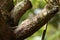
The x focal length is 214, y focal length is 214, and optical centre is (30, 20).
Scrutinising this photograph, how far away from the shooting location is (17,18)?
1.42m

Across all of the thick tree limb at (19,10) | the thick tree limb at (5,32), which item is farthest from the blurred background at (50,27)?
the thick tree limb at (5,32)

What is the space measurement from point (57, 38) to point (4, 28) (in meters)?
1.00

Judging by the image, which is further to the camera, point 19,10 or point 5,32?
point 19,10

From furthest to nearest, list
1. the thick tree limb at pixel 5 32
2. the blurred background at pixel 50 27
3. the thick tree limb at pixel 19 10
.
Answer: the blurred background at pixel 50 27
the thick tree limb at pixel 19 10
the thick tree limb at pixel 5 32

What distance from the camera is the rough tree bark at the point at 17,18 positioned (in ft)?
4.24

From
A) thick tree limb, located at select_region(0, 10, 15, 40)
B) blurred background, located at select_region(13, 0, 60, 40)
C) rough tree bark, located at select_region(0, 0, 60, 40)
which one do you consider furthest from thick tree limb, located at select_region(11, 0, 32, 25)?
blurred background, located at select_region(13, 0, 60, 40)

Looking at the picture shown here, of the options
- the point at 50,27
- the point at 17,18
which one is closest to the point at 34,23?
the point at 17,18

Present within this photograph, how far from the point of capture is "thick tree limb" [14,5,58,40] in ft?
4.26

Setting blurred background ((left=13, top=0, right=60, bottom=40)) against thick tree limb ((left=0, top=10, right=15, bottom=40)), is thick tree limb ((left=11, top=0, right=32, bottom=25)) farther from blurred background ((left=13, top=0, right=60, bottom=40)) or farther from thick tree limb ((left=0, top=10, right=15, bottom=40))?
blurred background ((left=13, top=0, right=60, bottom=40))

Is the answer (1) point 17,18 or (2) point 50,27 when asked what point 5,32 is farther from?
(2) point 50,27

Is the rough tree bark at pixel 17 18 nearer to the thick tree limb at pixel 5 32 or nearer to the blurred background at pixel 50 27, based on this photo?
the thick tree limb at pixel 5 32

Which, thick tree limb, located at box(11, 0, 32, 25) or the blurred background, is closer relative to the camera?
thick tree limb, located at box(11, 0, 32, 25)

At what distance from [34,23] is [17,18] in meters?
0.15

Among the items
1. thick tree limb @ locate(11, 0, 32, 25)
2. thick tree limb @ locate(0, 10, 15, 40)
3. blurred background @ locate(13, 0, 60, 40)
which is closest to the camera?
thick tree limb @ locate(0, 10, 15, 40)
